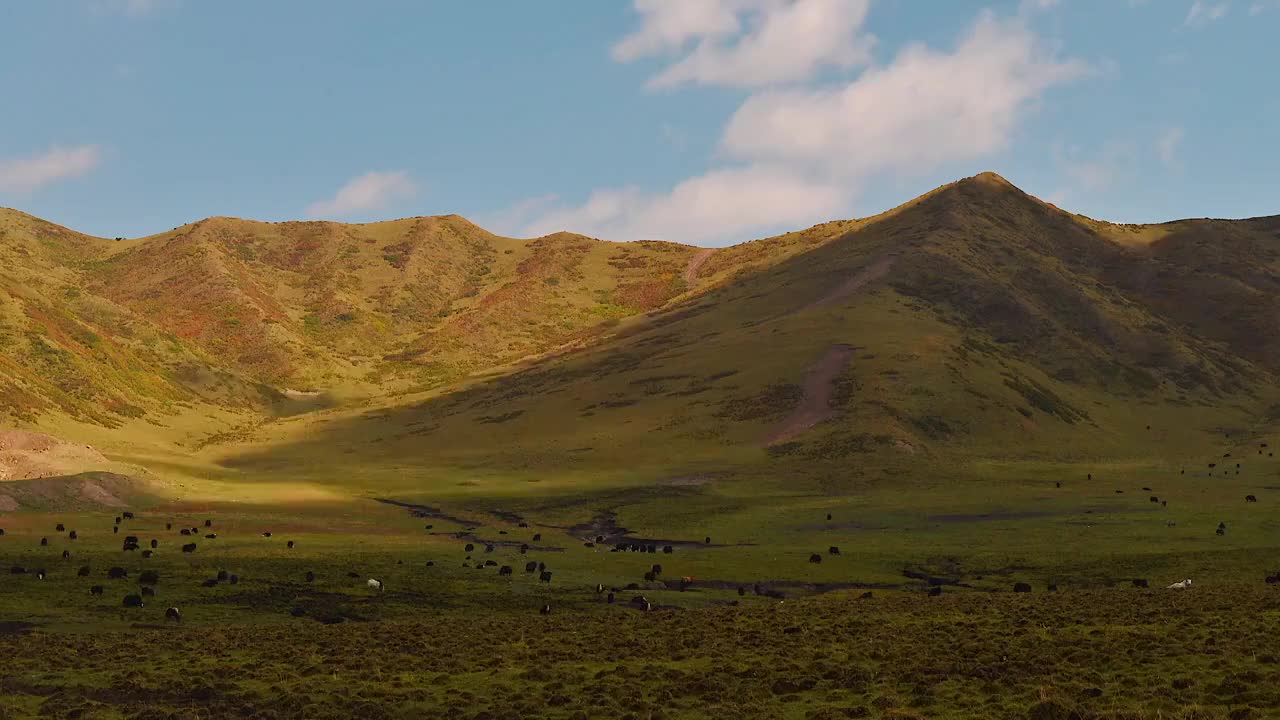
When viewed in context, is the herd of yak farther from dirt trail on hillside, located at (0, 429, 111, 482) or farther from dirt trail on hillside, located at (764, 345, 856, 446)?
dirt trail on hillside, located at (764, 345, 856, 446)

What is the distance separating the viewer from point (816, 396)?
17062 cm

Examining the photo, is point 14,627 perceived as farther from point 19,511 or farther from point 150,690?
point 19,511

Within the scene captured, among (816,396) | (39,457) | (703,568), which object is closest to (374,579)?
(703,568)

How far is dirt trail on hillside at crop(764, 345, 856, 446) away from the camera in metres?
159

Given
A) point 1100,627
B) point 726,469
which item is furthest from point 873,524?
point 1100,627

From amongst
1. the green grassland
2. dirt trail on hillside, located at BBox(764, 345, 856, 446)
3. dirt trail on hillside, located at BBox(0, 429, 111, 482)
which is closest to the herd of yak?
the green grassland

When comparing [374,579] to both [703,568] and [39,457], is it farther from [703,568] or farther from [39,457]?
[39,457]

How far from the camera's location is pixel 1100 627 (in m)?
43.4

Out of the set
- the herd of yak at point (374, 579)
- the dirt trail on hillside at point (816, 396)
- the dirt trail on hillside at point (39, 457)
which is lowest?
the herd of yak at point (374, 579)

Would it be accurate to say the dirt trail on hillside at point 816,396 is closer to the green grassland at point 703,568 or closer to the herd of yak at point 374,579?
the green grassland at point 703,568

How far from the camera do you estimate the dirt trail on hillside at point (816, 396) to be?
159 meters

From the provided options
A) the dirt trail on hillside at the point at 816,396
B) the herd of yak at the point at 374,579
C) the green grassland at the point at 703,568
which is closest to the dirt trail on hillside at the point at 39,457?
the green grassland at the point at 703,568

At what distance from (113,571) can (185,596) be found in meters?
6.45

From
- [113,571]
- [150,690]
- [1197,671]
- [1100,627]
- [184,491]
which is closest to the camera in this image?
[1197,671]
